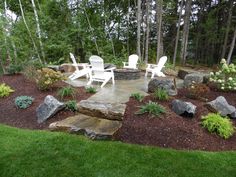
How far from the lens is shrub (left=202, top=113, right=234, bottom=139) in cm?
397

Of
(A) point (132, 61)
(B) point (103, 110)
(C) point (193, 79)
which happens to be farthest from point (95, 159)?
(A) point (132, 61)

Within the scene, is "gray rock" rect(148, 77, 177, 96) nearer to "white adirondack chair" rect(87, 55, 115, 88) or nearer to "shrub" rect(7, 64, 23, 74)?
"white adirondack chair" rect(87, 55, 115, 88)

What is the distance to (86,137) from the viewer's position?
12.3 ft

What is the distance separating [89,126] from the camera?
12.8 feet

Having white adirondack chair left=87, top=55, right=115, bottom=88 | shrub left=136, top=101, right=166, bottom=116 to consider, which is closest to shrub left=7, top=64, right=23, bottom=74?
white adirondack chair left=87, top=55, right=115, bottom=88

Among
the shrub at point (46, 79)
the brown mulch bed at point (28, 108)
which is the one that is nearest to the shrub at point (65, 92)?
the brown mulch bed at point (28, 108)

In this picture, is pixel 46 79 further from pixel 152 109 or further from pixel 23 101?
pixel 152 109

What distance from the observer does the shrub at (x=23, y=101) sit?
191 inches

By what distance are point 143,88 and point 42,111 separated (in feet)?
9.26

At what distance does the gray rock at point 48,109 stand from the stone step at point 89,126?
36 cm

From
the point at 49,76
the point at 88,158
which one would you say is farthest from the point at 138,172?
the point at 49,76

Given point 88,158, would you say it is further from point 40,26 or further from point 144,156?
point 40,26

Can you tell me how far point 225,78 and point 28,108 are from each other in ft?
16.5

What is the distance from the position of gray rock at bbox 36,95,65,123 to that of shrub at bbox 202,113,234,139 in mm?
2691
